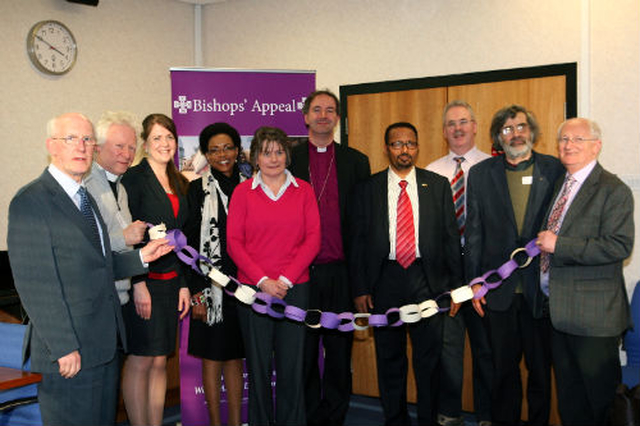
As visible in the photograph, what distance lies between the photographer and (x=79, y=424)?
2.38 meters

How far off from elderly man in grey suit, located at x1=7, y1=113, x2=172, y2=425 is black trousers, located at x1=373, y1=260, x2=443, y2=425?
1.61 metres

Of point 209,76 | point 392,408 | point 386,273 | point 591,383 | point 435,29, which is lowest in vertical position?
point 392,408

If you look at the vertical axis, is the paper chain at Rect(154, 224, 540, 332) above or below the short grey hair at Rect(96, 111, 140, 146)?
below

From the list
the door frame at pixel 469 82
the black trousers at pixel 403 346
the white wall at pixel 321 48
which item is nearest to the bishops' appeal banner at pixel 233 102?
the door frame at pixel 469 82

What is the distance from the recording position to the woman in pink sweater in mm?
3402

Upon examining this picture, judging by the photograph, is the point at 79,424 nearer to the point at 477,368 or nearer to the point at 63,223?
the point at 63,223

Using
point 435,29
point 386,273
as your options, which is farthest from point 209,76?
point 386,273

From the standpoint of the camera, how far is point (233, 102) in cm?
473

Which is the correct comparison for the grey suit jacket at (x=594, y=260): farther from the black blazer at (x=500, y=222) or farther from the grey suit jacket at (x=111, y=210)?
the grey suit jacket at (x=111, y=210)

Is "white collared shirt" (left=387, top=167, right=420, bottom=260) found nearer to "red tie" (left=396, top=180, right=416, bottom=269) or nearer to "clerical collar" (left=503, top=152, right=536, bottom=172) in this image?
"red tie" (left=396, top=180, right=416, bottom=269)

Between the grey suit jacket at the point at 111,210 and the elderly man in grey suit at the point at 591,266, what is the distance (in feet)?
6.97

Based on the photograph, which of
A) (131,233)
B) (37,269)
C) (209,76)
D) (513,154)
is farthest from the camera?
(209,76)

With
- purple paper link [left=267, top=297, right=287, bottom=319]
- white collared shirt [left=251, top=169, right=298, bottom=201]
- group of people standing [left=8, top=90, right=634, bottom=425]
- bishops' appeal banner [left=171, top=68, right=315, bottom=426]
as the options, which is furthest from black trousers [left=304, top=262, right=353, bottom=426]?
bishops' appeal banner [left=171, top=68, right=315, bottom=426]

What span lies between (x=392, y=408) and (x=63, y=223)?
225 cm
